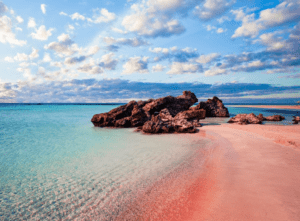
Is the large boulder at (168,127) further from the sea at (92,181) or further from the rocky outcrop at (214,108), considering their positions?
→ the rocky outcrop at (214,108)

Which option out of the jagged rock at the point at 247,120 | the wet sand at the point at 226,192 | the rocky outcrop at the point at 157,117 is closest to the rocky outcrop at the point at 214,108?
the rocky outcrop at the point at 157,117

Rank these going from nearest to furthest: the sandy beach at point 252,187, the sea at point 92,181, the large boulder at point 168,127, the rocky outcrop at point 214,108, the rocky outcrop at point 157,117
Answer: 1. the sandy beach at point 252,187
2. the sea at point 92,181
3. the large boulder at point 168,127
4. the rocky outcrop at point 157,117
5. the rocky outcrop at point 214,108

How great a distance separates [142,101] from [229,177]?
1388cm

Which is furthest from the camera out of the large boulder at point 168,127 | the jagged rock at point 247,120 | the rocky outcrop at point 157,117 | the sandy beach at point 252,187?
the jagged rock at point 247,120

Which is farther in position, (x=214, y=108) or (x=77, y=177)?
(x=214, y=108)

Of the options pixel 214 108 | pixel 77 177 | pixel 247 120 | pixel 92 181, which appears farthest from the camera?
pixel 214 108

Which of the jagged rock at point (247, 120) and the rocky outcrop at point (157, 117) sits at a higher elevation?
the rocky outcrop at point (157, 117)

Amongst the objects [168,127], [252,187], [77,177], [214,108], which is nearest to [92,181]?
[77,177]

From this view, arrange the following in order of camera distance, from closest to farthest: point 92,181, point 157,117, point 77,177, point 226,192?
1. point 226,192
2. point 92,181
3. point 77,177
4. point 157,117

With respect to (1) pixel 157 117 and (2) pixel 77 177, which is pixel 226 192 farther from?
(1) pixel 157 117

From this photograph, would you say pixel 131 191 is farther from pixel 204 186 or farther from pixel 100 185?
pixel 204 186

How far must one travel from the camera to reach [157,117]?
12.1 meters

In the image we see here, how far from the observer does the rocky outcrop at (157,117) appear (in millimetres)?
11352

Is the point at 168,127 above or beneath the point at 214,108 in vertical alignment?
beneath
